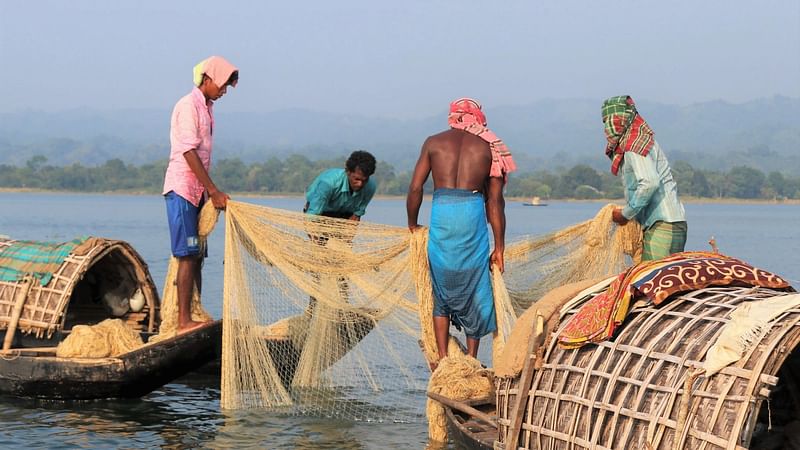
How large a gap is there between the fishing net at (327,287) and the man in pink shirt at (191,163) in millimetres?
297

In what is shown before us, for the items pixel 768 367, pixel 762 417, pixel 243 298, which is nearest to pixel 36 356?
pixel 243 298

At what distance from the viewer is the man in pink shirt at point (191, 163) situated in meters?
8.20

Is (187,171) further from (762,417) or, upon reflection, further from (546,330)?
(762,417)

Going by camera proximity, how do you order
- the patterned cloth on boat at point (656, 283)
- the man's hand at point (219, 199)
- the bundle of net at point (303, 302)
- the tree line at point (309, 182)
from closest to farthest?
the patterned cloth on boat at point (656, 283) < the bundle of net at point (303, 302) < the man's hand at point (219, 199) < the tree line at point (309, 182)

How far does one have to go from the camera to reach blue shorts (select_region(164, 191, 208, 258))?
8.25 m

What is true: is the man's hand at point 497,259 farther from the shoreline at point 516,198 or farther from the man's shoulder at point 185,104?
the shoreline at point 516,198

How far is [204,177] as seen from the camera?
8.12 meters

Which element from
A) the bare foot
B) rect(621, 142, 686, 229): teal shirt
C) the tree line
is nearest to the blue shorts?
the bare foot

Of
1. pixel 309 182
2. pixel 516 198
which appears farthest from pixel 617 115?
pixel 516 198

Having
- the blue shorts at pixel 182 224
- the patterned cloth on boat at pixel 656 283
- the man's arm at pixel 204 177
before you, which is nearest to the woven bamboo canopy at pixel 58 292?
the blue shorts at pixel 182 224

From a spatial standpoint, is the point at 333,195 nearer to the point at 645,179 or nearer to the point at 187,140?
the point at 187,140

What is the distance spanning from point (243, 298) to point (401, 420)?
1.66 meters

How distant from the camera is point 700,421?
480 centimetres

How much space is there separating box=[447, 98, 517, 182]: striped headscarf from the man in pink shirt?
186cm
